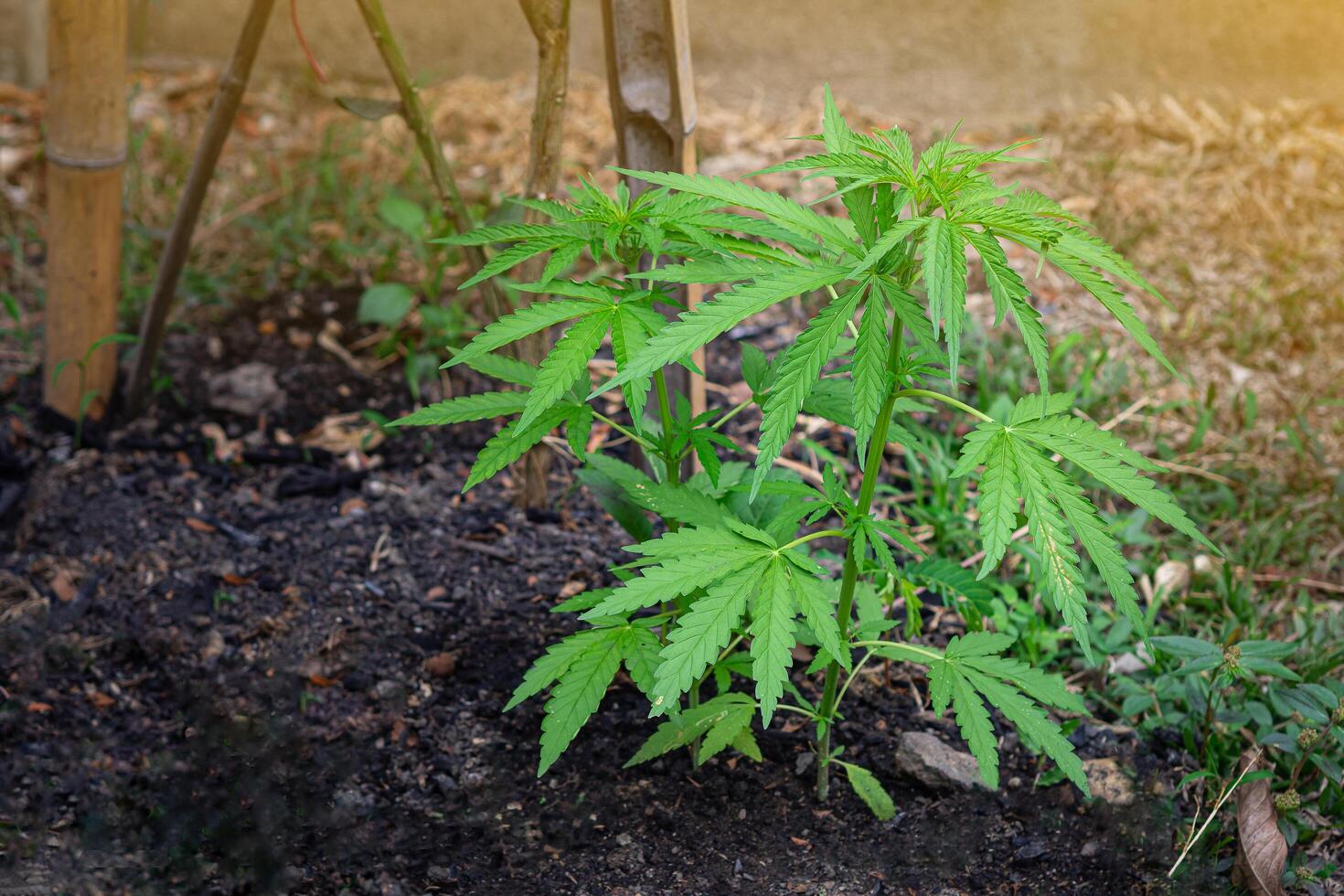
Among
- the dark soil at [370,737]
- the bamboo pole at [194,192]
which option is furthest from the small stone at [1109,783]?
the bamboo pole at [194,192]

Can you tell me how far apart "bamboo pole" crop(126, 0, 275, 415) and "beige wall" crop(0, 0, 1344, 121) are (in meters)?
1.73

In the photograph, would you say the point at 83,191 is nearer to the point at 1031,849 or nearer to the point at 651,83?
the point at 651,83

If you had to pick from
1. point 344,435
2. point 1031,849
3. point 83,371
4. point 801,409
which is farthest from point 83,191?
point 1031,849

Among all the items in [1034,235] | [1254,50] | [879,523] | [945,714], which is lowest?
[945,714]

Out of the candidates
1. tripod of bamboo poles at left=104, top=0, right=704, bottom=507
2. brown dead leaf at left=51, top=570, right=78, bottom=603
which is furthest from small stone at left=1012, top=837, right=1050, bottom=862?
brown dead leaf at left=51, top=570, right=78, bottom=603

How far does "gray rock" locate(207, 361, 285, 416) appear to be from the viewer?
9.95 feet

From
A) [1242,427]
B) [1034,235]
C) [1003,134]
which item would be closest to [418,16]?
[1003,134]

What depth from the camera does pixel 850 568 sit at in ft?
5.83

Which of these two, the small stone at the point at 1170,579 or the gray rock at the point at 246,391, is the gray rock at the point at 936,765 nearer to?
the small stone at the point at 1170,579

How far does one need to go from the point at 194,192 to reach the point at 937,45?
2.80m

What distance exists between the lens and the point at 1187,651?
202 cm

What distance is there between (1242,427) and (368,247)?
2.54m

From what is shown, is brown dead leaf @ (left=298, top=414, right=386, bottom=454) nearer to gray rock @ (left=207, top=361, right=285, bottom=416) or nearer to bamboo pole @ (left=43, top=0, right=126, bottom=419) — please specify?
gray rock @ (left=207, top=361, right=285, bottom=416)

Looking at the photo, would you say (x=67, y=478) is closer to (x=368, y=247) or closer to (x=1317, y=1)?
(x=368, y=247)
